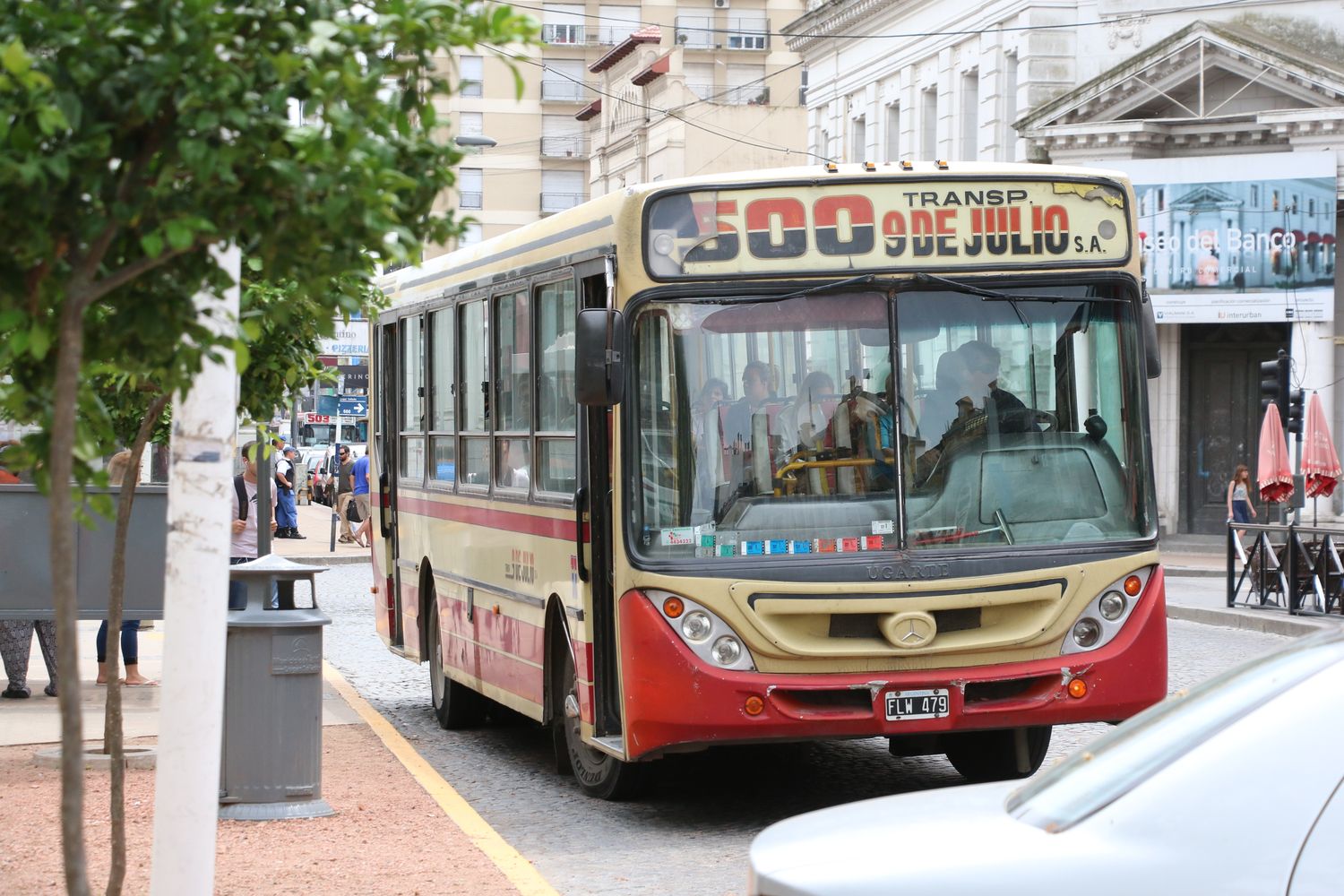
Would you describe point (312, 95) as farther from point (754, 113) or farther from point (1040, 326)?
point (754, 113)

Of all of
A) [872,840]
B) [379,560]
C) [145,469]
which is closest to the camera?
[872,840]

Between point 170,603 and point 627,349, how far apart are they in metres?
3.23

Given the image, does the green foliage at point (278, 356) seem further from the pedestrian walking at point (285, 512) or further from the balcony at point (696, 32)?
the balcony at point (696, 32)

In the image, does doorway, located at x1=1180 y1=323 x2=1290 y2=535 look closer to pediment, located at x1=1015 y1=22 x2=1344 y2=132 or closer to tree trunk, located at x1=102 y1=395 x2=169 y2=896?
pediment, located at x1=1015 y1=22 x2=1344 y2=132

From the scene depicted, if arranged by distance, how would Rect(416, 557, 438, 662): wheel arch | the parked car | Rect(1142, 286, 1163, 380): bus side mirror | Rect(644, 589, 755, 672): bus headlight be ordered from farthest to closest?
Rect(416, 557, 438, 662): wheel arch → Rect(1142, 286, 1163, 380): bus side mirror → Rect(644, 589, 755, 672): bus headlight → the parked car

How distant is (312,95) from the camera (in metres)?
4.07

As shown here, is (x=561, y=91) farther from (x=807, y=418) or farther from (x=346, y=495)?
(x=807, y=418)

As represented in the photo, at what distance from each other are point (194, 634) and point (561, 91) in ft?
255

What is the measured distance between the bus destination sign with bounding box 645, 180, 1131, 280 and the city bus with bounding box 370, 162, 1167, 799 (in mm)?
A: 12

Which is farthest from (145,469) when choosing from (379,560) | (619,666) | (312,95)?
(312,95)

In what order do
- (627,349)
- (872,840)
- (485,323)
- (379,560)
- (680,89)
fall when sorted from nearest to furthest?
(872,840)
(627,349)
(485,323)
(379,560)
(680,89)

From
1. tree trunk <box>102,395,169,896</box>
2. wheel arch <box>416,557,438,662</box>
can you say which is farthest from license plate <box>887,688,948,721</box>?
wheel arch <box>416,557,438,662</box>

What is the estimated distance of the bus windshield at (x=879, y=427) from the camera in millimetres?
8844

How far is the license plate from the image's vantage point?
8781mm
